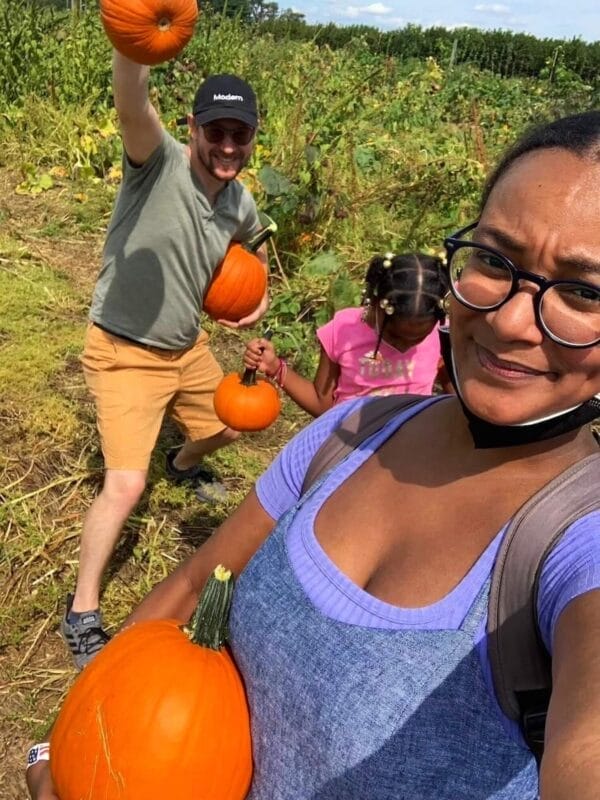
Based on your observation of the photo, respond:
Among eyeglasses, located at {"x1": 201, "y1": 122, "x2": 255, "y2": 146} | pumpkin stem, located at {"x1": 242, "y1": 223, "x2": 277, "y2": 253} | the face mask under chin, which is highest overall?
eyeglasses, located at {"x1": 201, "y1": 122, "x2": 255, "y2": 146}

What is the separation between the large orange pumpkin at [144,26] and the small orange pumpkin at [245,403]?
1.32 metres

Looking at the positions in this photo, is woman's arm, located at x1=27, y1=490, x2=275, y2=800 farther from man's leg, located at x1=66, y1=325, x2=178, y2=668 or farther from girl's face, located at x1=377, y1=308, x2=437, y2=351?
girl's face, located at x1=377, y1=308, x2=437, y2=351

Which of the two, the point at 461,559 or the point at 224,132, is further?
the point at 224,132

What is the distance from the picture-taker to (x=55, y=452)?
3.80 m

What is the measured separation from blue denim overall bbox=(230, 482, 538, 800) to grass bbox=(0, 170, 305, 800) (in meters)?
1.74

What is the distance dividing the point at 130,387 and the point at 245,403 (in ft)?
1.60

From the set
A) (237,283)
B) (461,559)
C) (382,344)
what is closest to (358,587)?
(461,559)

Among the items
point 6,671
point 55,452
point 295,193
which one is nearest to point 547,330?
point 6,671

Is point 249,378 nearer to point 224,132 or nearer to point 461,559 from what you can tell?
point 224,132

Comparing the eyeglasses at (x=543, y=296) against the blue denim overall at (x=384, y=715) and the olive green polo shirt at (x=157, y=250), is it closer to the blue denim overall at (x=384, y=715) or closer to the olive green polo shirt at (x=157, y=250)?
the blue denim overall at (x=384, y=715)

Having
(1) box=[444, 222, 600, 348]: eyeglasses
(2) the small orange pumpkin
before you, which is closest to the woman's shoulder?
(1) box=[444, 222, 600, 348]: eyeglasses

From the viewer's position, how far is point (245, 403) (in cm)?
316

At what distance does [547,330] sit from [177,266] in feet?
7.57

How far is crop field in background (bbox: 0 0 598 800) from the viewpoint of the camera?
318cm
